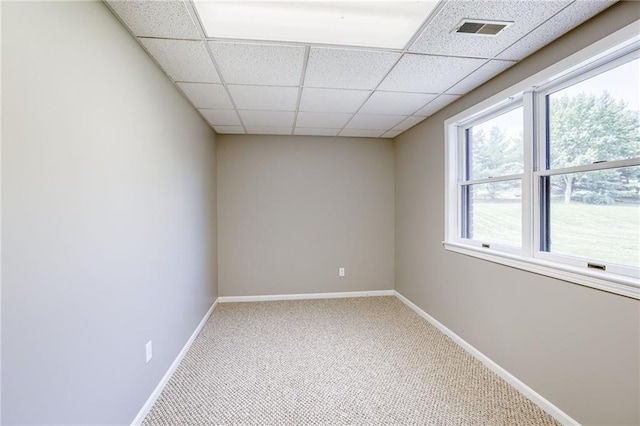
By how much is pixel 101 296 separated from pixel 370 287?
353 centimetres

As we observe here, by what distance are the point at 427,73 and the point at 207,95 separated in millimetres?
1893

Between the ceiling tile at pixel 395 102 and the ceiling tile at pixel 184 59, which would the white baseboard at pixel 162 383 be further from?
the ceiling tile at pixel 395 102

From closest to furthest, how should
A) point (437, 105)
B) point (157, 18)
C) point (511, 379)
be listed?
point (157, 18), point (511, 379), point (437, 105)

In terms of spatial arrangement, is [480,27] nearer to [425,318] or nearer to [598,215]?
[598,215]

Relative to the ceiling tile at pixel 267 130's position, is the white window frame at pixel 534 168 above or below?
below

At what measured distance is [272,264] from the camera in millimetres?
4172

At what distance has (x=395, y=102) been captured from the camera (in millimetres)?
2818

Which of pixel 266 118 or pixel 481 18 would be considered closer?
pixel 481 18

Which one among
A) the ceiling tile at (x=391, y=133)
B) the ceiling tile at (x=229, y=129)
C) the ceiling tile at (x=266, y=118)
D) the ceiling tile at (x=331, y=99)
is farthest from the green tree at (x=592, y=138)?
the ceiling tile at (x=229, y=129)

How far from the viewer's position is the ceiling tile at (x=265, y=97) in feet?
8.18

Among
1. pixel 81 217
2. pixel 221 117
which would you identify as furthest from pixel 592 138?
pixel 221 117

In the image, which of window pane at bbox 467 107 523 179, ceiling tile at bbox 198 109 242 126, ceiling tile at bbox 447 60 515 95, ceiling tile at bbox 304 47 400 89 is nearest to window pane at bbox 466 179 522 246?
window pane at bbox 467 107 523 179

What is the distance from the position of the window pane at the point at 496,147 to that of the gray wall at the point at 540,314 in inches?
10.1

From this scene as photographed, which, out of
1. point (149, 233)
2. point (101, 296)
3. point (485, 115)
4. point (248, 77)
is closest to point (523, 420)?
point (485, 115)
